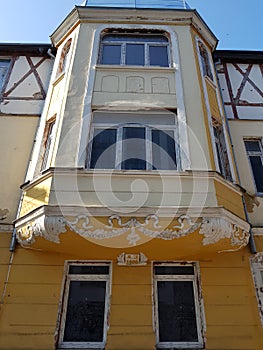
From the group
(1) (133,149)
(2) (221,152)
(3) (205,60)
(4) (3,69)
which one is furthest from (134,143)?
(4) (3,69)

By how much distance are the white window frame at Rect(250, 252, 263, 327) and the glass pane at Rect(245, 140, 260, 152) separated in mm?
3062

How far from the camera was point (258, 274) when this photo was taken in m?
6.10

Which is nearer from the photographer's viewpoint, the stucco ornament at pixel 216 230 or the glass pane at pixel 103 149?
the stucco ornament at pixel 216 230

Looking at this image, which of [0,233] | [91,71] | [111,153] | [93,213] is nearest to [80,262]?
[93,213]

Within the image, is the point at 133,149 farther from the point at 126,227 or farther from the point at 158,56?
the point at 158,56

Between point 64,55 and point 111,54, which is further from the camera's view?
point 64,55

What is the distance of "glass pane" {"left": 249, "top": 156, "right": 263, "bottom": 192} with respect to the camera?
7615mm

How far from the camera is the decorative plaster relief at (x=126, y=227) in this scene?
529 centimetres

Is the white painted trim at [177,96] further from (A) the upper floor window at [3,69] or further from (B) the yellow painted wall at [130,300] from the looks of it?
(A) the upper floor window at [3,69]

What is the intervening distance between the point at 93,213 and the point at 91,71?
389 centimetres

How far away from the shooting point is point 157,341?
5.40 m

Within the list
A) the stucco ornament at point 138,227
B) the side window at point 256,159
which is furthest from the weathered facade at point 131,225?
the side window at point 256,159

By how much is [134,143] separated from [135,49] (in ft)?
11.4

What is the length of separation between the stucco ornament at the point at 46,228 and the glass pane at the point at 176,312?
2147 millimetres
